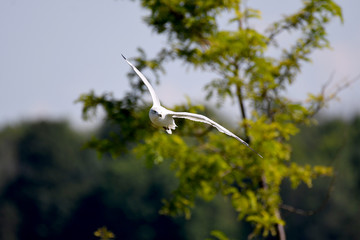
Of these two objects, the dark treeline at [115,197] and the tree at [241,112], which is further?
the dark treeline at [115,197]

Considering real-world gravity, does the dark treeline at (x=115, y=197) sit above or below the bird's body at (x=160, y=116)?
above

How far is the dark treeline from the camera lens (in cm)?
5219

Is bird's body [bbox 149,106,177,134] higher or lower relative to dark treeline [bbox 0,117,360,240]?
lower

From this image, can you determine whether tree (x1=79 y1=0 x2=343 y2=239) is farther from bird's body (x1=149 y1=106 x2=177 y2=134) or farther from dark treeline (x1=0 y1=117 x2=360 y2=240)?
dark treeline (x1=0 y1=117 x2=360 y2=240)

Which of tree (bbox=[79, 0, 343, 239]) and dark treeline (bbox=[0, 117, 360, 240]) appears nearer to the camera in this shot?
tree (bbox=[79, 0, 343, 239])

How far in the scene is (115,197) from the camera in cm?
5466

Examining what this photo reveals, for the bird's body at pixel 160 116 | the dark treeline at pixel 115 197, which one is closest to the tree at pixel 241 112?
the bird's body at pixel 160 116

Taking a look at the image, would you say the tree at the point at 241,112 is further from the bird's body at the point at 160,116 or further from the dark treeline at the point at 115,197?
the dark treeline at the point at 115,197

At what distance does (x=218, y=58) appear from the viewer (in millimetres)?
10023

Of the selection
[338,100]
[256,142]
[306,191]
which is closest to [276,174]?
[256,142]

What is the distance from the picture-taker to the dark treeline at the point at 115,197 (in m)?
52.2

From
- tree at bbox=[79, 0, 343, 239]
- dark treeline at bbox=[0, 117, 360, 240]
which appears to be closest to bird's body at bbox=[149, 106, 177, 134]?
tree at bbox=[79, 0, 343, 239]

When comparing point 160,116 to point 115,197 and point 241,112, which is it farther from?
point 115,197

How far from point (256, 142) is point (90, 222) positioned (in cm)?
4774
